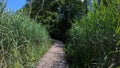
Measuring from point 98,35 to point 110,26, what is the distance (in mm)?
543

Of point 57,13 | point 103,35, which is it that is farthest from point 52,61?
point 57,13

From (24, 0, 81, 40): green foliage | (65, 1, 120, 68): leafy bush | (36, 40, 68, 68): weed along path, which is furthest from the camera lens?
(24, 0, 81, 40): green foliage

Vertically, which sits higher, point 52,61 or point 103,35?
point 103,35

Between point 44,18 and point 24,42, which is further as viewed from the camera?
point 44,18

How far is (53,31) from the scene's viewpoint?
88.3 feet

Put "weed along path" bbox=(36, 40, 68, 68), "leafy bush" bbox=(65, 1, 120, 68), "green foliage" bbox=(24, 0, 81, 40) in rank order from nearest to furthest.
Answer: "leafy bush" bbox=(65, 1, 120, 68) → "weed along path" bbox=(36, 40, 68, 68) → "green foliage" bbox=(24, 0, 81, 40)

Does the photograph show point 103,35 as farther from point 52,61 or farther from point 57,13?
point 57,13

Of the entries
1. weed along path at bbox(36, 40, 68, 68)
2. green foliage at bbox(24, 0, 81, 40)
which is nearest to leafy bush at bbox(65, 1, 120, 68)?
weed along path at bbox(36, 40, 68, 68)

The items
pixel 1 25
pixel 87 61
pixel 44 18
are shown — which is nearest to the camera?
pixel 1 25

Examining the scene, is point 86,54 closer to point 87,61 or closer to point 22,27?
point 87,61

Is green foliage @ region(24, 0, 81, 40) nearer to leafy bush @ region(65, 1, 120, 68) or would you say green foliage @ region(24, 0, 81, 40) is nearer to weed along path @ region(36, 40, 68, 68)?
weed along path @ region(36, 40, 68, 68)

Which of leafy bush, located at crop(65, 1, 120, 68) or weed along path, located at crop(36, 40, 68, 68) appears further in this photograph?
weed along path, located at crop(36, 40, 68, 68)

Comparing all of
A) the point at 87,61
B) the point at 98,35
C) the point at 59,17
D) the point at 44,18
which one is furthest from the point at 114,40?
the point at 59,17

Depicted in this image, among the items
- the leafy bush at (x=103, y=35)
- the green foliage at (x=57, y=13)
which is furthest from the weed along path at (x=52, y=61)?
the green foliage at (x=57, y=13)
